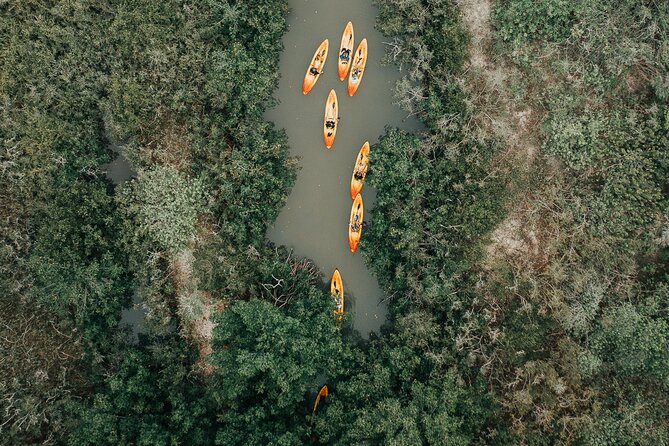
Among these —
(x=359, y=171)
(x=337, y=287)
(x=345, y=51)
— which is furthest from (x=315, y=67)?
(x=337, y=287)

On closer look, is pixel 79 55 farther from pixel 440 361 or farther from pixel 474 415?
pixel 474 415

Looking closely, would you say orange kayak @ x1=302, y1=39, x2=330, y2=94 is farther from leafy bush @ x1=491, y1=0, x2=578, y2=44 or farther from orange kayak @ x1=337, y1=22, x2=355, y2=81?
leafy bush @ x1=491, y1=0, x2=578, y2=44

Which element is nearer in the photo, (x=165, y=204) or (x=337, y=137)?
(x=165, y=204)

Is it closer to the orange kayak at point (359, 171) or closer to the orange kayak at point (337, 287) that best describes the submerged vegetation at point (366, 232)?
the orange kayak at point (337, 287)

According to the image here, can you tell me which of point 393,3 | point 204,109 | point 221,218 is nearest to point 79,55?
point 204,109

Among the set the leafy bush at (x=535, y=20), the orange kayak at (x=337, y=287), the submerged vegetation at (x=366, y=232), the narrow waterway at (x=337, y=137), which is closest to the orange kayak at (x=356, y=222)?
the narrow waterway at (x=337, y=137)

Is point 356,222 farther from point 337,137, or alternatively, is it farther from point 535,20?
point 535,20
